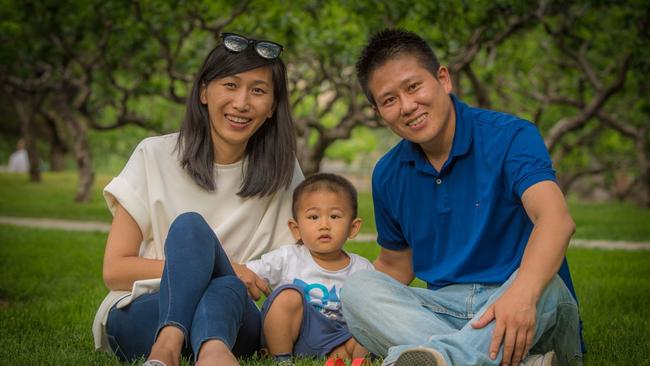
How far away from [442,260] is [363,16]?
8.45 meters

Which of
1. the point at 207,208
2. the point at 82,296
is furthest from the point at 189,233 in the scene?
the point at 82,296

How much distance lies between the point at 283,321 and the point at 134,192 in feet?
3.06

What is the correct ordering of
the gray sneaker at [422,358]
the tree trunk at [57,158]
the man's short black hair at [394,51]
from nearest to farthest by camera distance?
the gray sneaker at [422,358]
the man's short black hair at [394,51]
the tree trunk at [57,158]

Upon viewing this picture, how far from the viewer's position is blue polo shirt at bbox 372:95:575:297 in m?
3.25

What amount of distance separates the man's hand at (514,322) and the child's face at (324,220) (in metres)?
1.07

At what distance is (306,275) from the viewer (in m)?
3.71

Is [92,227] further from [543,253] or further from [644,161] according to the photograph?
[644,161]

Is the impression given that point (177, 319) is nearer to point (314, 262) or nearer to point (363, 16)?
point (314, 262)

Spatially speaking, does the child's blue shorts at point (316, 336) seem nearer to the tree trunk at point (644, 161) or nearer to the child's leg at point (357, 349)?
the child's leg at point (357, 349)

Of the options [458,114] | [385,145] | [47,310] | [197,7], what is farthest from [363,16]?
[385,145]

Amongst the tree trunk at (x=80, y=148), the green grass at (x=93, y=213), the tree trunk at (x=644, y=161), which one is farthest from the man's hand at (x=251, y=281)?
the tree trunk at (x=644, y=161)

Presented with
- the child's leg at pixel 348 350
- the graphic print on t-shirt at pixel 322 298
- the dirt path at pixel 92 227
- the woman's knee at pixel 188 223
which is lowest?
the dirt path at pixel 92 227

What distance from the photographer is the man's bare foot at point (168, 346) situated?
290 centimetres

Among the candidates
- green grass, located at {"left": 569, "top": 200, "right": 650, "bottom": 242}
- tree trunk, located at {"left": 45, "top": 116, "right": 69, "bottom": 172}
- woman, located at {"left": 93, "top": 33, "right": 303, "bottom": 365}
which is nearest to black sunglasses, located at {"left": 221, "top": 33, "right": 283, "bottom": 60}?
woman, located at {"left": 93, "top": 33, "right": 303, "bottom": 365}
